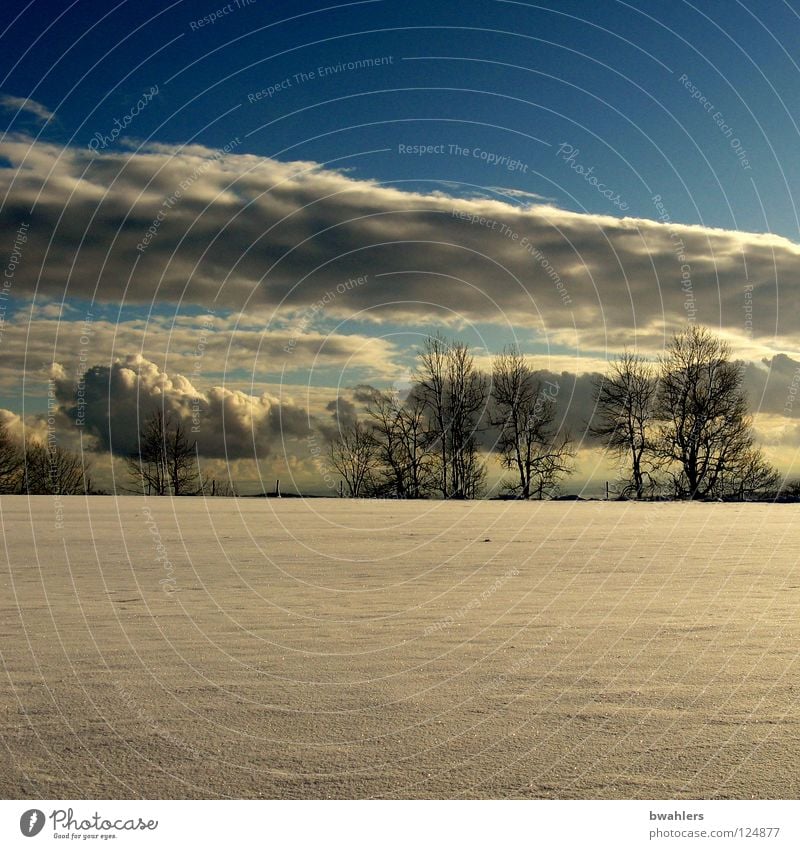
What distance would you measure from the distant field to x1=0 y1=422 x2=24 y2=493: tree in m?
69.8

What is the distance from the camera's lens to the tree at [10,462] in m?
81.2

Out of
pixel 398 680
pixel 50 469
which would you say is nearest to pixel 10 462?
pixel 50 469

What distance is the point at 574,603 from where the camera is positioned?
11984 millimetres

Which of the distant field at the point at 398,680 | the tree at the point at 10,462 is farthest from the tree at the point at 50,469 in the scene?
the distant field at the point at 398,680

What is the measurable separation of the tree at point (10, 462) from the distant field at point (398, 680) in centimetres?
6981

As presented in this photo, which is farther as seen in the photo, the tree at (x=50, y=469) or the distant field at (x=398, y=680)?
the tree at (x=50, y=469)

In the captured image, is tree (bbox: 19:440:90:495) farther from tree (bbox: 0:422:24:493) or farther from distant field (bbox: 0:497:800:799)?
distant field (bbox: 0:497:800:799)

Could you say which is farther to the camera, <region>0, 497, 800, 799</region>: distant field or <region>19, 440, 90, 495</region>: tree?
<region>19, 440, 90, 495</region>: tree

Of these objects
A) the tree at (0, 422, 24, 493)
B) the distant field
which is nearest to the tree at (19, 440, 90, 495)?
the tree at (0, 422, 24, 493)

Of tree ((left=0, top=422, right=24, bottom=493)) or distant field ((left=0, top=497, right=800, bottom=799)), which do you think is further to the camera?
tree ((left=0, top=422, right=24, bottom=493))

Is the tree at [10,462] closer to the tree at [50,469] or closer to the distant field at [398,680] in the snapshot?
the tree at [50,469]

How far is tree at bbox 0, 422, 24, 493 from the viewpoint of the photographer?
8119cm
